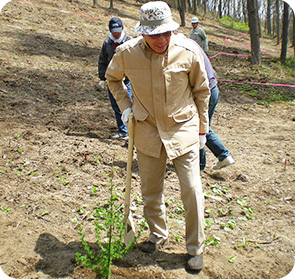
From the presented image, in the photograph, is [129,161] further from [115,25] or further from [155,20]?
[115,25]

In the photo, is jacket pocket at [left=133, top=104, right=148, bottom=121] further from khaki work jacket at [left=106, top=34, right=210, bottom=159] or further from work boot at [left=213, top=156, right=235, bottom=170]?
work boot at [left=213, top=156, right=235, bottom=170]

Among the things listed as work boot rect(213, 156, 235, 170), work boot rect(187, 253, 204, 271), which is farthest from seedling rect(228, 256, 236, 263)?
work boot rect(213, 156, 235, 170)

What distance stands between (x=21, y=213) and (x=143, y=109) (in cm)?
198

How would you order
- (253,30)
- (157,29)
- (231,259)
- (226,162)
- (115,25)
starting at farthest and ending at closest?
(253,30)
(115,25)
(226,162)
(231,259)
(157,29)

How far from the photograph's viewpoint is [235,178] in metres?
4.98

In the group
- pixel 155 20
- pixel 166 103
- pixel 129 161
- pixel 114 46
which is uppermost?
pixel 155 20

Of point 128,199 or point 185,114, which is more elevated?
point 185,114

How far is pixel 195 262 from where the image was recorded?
299 centimetres

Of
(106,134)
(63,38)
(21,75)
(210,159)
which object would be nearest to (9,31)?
(63,38)

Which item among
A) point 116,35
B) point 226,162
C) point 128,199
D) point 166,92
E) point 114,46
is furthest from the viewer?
point 114,46

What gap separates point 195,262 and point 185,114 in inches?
52.0

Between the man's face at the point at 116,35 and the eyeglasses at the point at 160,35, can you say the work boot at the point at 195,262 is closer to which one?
the eyeglasses at the point at 160,35

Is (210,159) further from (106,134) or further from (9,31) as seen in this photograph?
(9,31)

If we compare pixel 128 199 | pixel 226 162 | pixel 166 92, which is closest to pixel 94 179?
pixel 128 199
